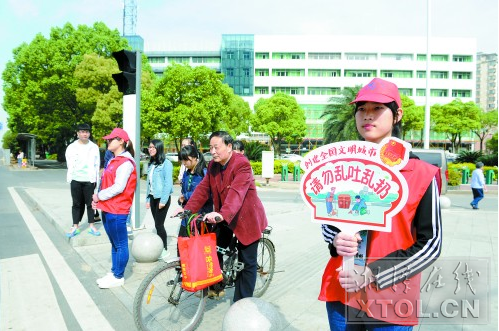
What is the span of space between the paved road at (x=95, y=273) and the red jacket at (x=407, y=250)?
2154 mm

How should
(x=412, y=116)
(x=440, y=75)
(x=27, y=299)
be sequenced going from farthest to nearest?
(x=440, y=75) < (x=412, y=116) < (x=27, y=299)

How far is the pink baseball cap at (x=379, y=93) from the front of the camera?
1.79m

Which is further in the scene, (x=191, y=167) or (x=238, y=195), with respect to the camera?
(x=191, y=167)

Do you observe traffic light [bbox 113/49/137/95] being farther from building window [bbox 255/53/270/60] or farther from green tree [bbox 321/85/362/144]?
building window [bbox 255/53/270/60]

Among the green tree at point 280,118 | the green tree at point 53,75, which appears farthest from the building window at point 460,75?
the green tree at point 53,75

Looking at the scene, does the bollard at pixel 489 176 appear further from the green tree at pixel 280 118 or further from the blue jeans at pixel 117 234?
→ the green tree at pixel 280 118

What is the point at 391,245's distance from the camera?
5.78ft

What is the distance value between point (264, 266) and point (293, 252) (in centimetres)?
220

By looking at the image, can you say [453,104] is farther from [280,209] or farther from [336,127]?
[280,209]

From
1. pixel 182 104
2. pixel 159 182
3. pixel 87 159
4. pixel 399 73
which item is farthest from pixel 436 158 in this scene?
pixel 399 73

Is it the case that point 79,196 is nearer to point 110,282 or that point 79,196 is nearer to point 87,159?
point 87,159

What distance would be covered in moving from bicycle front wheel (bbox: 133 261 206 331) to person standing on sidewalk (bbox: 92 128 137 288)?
1.34 metres

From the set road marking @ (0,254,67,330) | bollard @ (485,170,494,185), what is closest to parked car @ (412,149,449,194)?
road marking @ (0,254,67,330)

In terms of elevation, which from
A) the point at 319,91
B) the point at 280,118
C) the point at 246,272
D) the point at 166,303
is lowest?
the point at 166,303
